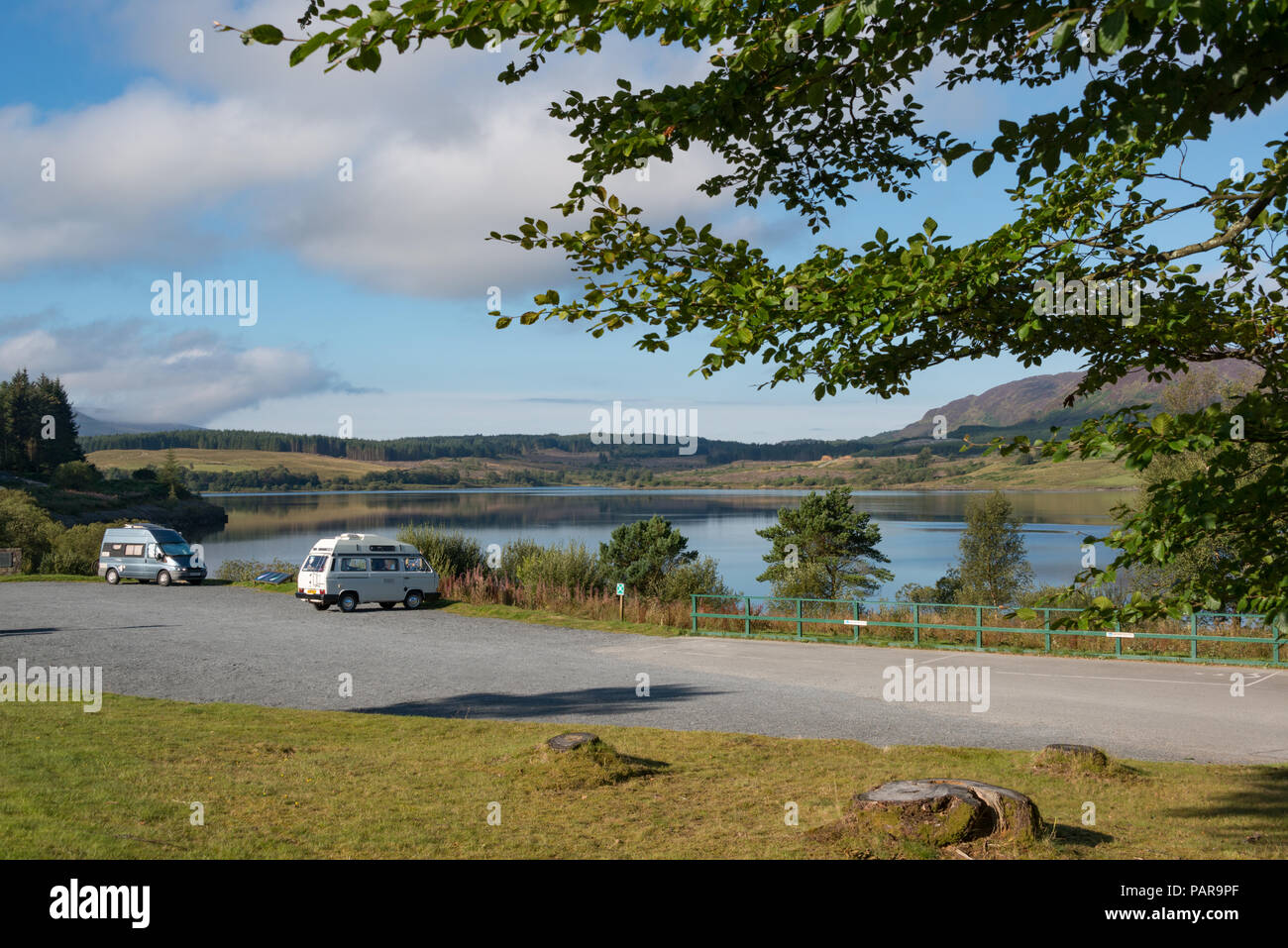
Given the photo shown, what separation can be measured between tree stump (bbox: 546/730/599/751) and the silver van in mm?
28676

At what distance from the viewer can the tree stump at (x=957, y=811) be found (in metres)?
6.11

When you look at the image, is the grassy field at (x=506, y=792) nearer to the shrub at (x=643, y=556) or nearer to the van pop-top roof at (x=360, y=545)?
the van pop-top roof at (x=360, y=545)

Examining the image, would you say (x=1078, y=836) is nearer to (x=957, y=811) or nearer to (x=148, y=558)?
(x=957, y=811)

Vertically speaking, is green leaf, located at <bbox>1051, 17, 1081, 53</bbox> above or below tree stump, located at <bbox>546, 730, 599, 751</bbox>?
above

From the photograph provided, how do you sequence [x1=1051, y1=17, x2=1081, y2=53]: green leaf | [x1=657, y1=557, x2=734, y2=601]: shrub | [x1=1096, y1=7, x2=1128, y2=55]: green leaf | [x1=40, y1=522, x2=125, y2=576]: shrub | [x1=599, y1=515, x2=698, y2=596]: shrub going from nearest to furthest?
[x1=1096, y1=7, x2=1128, y2=55]: green leaf → [x1=1051, y1=17, x2=1081, y2=53]: green leaf → [x1=657, y1=557, x2=734, y2=601]: shrub → [x1=599, y1=515, x2=698, y2=596]: shrub → [x1=40, y1=522, x2=125, y2=576]: shrub

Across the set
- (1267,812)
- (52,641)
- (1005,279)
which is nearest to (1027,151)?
(1005,279)

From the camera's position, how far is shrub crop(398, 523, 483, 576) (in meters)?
29.8

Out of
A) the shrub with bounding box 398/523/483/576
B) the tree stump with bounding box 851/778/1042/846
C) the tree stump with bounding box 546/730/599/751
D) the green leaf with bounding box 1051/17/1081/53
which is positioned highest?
the green leaf with bounding box 1051/17/1081/53

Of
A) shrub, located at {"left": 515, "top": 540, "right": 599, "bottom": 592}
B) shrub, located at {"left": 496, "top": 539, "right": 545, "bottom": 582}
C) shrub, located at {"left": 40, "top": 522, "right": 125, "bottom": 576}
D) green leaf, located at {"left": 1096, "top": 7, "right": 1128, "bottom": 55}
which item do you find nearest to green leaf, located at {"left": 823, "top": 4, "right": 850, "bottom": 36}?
green leaf, located at {"left": 1096, "top": 7, "right": 1128, "bottom": 55}

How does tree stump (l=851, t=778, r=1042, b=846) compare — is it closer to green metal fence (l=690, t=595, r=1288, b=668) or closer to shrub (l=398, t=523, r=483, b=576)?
green metal fence (l=690, t=595, r=1288, b=668)

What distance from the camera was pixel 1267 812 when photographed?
7.64 metres

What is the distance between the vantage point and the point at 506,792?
780cm

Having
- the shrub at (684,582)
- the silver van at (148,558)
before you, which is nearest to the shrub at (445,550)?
the shrub at (684,582)
